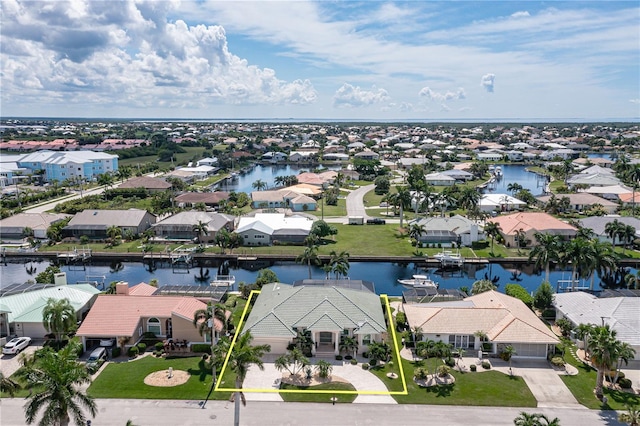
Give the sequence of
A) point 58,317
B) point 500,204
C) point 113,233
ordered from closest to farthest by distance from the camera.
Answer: point 58,317 → point 113,233 → point 500,204

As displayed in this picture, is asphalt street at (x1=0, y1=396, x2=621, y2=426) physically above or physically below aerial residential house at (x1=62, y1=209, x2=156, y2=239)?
below

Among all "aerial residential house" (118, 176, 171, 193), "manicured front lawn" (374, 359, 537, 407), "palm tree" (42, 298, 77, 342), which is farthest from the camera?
"aerial residential house" (118, 176, 171, 193)

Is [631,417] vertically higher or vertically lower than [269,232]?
lower

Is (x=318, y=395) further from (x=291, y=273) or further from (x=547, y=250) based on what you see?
(x=547, y=250)

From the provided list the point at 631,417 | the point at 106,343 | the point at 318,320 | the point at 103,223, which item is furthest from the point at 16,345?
the point at 631,417

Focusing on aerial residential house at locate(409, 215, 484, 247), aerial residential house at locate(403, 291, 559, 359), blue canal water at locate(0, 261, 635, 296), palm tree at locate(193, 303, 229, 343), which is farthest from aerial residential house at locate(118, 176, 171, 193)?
aerial residential house at locate(403, 291, 559, 359)

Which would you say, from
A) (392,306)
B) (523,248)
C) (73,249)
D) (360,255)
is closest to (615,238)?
(523,248)

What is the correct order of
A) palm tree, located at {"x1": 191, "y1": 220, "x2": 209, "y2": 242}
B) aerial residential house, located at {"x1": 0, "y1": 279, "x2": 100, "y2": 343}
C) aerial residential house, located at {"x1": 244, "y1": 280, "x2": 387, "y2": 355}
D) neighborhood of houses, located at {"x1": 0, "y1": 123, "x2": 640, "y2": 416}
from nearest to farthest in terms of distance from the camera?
aerial residential house, located at {"x1": 244, "y1": 280, "x2": 387, "y2": 355} → neighborhood of houses, located at {"x1": 0, "y1": 123, "x2": 640, "y2": 416} → aerial residential house, located at {"x1": 0, "y1": 279, "x2": 100, "y2": 343} → palm tree, located at {"x1": 191, "y1": 220, "x2": 209, "y2": 242}

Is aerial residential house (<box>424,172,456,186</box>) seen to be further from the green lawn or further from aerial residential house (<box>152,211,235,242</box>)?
the green lawn

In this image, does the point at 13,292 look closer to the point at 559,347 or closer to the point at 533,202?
the point at 559,347
